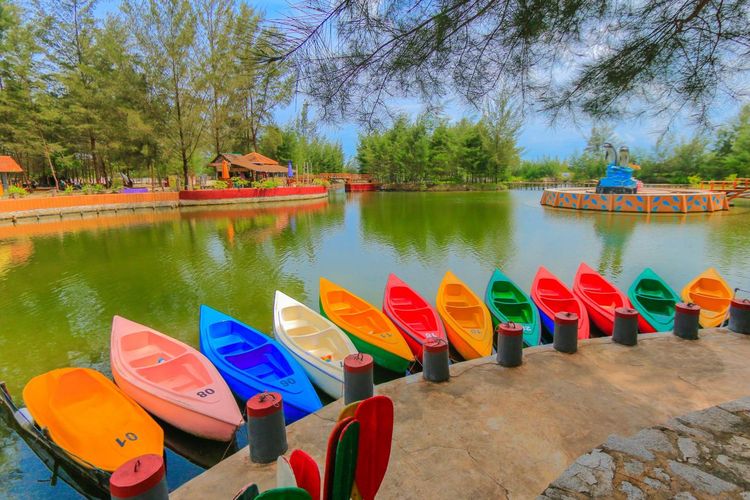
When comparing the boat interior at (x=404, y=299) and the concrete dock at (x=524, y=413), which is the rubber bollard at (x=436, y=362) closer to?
the concrete dock at (x=524, y=413)

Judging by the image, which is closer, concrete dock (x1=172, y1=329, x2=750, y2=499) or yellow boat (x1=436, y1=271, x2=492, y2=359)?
concrete dock (x1=172, y1=329, x2=750, y2=499)

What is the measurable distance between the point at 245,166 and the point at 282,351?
30.7 m

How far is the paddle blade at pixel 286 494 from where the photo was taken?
4.15 ft

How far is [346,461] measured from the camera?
1.49m

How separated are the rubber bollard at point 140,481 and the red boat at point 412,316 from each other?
333 centimetres

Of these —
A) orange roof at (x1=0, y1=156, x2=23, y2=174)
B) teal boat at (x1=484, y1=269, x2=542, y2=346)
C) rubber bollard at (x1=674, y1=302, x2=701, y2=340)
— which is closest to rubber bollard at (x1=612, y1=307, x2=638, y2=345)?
rubber bollard at (x1=674, y1=302, x2=701, y2=340)

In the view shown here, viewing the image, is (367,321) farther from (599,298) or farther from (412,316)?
(599,298)

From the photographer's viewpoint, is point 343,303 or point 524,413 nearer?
point 524,413

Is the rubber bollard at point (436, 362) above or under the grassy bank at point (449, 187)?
under

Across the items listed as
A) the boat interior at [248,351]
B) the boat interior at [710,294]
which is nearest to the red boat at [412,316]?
the boat interior at [248,351]

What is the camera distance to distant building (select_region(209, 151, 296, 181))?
106ft

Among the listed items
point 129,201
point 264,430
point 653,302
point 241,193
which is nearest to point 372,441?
point 264,430

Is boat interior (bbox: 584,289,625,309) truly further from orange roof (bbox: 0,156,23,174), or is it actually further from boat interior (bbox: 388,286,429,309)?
orange roof (bbox: 0,156,23,174)

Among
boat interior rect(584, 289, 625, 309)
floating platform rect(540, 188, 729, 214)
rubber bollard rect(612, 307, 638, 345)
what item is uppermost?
floating platform rect(540, 188, 729, 214)
